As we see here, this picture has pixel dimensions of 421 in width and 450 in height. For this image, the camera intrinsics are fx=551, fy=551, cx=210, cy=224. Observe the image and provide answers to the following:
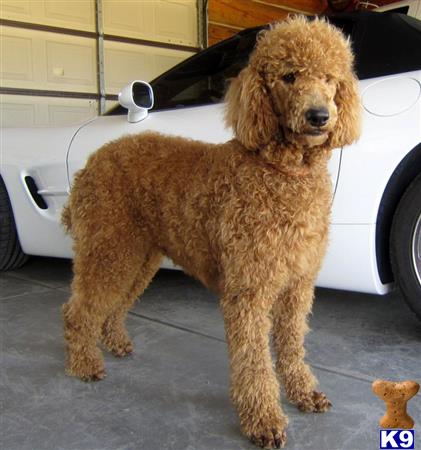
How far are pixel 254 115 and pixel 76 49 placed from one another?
5173 millimetres

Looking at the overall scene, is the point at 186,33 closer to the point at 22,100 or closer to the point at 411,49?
the point at 22,100

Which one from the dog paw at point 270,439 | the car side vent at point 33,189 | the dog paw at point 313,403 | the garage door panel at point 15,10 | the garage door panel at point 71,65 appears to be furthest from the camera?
the garage door panel at point 71,65

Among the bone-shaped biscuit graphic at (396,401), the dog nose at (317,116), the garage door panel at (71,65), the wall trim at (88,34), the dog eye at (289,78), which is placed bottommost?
the bone-shaped biscuit graphic at (396,401)

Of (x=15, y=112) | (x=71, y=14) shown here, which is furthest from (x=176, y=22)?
(x=15, y=112)

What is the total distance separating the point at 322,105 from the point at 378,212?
3.66 feet

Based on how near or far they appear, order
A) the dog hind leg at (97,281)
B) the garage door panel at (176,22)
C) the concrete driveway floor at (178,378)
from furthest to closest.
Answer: the garage door panel at (176,22)
the dog hind leg at (97,281)
the concrete driveway floor at (178,378)

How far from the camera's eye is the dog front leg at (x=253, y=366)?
7.00ft

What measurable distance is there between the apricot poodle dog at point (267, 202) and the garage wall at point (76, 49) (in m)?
3.95

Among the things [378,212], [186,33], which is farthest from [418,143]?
[186,33]

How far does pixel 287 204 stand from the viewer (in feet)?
7.06

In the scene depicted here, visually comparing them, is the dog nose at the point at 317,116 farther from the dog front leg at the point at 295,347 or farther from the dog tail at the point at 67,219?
the dog tail at the point at 67,219

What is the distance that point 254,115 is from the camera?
6.97 feet

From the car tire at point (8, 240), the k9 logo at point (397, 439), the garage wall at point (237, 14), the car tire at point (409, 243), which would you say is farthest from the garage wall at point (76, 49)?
the k9 logo at point (397, 439)

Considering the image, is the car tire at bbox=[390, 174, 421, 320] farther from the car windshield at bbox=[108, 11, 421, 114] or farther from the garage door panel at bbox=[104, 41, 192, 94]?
the garage door panel at bbox=[104, 41, 192, 94]
